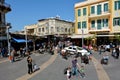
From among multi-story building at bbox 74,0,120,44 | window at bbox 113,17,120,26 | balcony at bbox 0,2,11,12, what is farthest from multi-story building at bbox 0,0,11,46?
window at bbox 113,17,120,26

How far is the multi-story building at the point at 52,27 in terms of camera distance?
56.6 m

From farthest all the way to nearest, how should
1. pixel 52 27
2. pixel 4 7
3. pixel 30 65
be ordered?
pixel 52 27 → pixel 4 7 → pixel 30 65

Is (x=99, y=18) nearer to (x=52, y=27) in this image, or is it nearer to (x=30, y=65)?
(x=52, y=27)

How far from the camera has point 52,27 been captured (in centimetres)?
5659

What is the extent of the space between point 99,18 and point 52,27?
15.9 meters

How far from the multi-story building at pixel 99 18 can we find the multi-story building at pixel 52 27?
9.51 m

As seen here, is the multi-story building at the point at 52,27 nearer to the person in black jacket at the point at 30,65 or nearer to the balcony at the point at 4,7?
the balcony at the point at 4,7

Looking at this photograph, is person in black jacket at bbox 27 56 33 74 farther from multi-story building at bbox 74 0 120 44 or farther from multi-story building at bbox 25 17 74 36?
multi-story building at bbox 25 17 74 36

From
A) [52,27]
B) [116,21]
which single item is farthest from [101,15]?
[52,27]

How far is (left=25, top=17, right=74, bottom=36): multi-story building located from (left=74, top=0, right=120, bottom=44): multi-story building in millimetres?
9512

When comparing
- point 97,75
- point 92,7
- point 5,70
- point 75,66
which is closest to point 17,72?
point 5,70

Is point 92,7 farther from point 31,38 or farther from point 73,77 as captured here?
point 73,77

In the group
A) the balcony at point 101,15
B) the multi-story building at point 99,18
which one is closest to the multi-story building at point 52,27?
the multi-story building at point 99,18

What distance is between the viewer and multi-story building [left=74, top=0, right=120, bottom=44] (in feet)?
134
